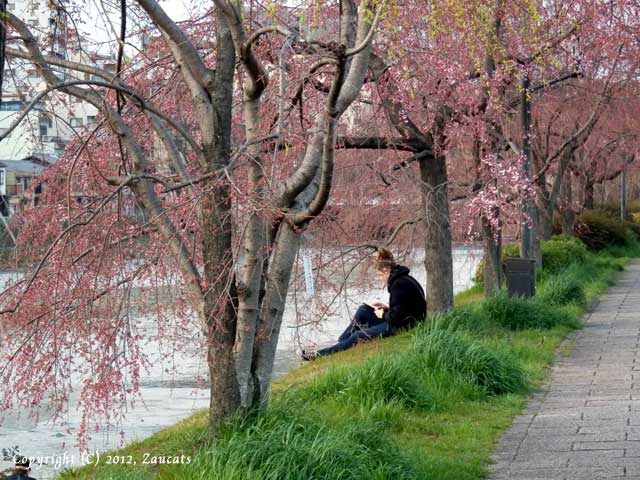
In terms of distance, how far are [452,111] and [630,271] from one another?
1691 centimetres

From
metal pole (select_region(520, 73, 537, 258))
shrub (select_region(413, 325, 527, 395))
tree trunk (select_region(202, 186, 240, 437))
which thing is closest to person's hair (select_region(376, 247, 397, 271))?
shrub (select_region(413, 325, 527, 395))

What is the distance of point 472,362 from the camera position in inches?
418

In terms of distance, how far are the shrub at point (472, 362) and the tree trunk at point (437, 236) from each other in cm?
418

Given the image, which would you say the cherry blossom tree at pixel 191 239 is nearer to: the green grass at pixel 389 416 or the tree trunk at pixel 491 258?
the green grass at pixel 389 416

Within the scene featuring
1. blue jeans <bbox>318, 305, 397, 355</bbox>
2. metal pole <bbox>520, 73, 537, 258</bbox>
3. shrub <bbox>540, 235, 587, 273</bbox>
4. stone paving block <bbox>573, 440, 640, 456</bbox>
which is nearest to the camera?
stone paving block <bbox>573, 440, 640, 456</bbox>

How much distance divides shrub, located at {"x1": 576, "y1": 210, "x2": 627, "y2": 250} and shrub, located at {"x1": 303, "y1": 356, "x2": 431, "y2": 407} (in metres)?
24.5

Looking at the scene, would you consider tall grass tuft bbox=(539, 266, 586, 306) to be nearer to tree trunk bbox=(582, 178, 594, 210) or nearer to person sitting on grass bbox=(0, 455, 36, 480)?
person sitting on grass bbox=(0, 455, 36, 480)

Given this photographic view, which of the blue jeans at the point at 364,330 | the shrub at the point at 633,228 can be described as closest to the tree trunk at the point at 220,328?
the blue jeans at the point at 364,330

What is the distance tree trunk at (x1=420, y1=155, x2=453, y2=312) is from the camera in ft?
49.8

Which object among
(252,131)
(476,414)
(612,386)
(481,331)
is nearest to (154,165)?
(252,131)

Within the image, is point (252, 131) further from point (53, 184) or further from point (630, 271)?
point (630, 271)

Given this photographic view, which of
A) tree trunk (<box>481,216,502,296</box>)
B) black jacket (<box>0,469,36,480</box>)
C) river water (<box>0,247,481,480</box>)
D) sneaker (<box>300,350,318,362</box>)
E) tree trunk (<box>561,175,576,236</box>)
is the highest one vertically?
tree trunk (<box>561,175,576,236</box>)

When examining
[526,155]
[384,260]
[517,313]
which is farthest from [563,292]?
[384,260]

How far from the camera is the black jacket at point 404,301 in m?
13.9
